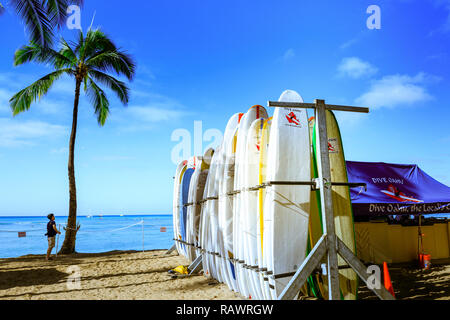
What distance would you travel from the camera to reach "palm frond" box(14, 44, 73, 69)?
474 inches

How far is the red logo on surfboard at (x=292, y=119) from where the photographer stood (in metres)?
4.90

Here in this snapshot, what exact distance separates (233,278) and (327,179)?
301 cm

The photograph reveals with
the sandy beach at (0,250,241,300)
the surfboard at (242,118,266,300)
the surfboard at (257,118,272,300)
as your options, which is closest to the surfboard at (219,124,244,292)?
the sandy beach at (0,250,241,300)

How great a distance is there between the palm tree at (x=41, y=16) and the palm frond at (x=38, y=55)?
3.93 m

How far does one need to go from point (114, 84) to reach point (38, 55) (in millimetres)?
2899

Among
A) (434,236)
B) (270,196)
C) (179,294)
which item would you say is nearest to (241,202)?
(270,196)

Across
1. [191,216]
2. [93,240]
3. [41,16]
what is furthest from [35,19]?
[93,240]

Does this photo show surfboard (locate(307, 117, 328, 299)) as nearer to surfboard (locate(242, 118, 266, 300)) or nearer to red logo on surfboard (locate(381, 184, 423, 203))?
surfboard (locate(242, 118, 266, 300))

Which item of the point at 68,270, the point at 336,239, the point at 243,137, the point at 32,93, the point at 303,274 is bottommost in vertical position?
the point at 68,270

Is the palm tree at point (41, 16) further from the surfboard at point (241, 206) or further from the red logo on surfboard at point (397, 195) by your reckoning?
the red logo on surfboard at point (397, 195)

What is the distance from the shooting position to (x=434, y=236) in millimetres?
9391

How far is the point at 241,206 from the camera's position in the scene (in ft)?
17.8

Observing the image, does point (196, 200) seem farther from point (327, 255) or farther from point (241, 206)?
point (327, 255)

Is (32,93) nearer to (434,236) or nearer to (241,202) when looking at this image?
(241,202)
